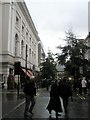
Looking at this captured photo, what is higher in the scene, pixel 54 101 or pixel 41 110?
pixel 54 101

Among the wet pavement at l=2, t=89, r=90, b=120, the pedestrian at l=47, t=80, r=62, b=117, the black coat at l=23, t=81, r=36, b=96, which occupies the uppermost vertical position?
the black coat at l=23, t=81, r=36, b=96

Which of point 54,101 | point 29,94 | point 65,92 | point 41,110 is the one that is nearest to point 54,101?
point 54,101

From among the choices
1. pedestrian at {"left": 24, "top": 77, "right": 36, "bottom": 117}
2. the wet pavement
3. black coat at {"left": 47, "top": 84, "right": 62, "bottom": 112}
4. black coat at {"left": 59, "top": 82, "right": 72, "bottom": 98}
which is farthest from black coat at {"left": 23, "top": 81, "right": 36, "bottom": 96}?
black coat at {"left": 59, "top": 82, "right": 72, "bottom": 98}

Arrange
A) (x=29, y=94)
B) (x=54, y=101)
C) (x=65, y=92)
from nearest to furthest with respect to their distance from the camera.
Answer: (x=54, y=101), (x=29, y=94), (x=65, y=92)

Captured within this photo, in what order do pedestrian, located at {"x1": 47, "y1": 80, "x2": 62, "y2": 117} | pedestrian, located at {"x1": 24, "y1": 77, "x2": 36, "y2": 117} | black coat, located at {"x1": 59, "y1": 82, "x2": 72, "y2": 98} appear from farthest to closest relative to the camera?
black coat, located at {"x1": 59, "y1": 82, "x2": 72, "y2": 98} → pedestrian, located at {"x1": 24, "y1": 77, "x2": 36, "y2": 117} → pedestrian, located at {"x1": 47, "y1": 80, "x2": 62, "y2": 117}

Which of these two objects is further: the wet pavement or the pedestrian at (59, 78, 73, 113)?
the pedestrian at (59, 78, 73, 113)

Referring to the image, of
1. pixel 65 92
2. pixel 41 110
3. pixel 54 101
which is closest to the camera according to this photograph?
pixel 54 101

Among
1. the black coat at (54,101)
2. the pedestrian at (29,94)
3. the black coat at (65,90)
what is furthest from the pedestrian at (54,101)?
the black coat at (65,90)

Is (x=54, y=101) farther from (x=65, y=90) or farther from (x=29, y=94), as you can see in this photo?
(x=65, y=90)

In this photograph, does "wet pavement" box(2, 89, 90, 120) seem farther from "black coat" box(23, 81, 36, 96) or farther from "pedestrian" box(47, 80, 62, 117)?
"black coat" box(23, 81, 36, 96)

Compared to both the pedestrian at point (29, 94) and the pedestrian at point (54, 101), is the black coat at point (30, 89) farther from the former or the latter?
the pedestrian at point (54, 101)

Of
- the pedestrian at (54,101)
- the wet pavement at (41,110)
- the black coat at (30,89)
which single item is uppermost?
the black coat at (30,89)

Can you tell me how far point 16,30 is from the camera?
56.5 meters

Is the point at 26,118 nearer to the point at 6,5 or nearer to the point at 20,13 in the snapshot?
the point at 6,5
